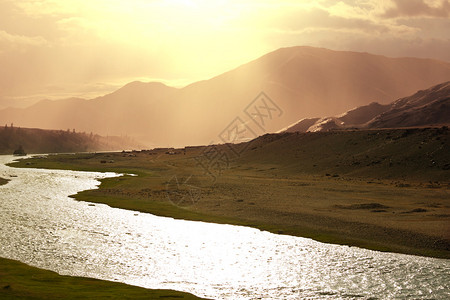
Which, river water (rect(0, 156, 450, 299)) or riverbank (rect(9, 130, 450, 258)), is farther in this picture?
riverbank (rect(9, 130, 450, 258))

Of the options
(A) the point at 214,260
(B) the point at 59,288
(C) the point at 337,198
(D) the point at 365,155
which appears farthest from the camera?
(D) the point at 365,155

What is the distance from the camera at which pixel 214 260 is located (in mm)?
38562

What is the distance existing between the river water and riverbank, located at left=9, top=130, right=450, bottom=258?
12.4 feet

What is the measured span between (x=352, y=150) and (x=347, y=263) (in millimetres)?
96916

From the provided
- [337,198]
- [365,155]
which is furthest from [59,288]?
[365,155]

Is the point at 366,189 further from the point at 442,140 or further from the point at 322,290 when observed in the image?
the point at 322,290

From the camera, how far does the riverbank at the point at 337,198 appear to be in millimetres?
47188

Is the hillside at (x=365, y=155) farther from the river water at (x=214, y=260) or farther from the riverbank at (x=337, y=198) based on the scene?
the river water at (x=214, y=260)

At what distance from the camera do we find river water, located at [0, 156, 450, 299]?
31000 millimetres

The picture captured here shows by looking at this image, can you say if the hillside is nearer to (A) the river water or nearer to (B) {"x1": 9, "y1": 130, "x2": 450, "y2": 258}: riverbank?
(B) {"x1": 9, "y1": 130, "x2": 450, "y2": 258}: riverbank

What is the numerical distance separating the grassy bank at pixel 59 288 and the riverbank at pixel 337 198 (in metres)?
22.7

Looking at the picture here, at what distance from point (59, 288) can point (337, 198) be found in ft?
167

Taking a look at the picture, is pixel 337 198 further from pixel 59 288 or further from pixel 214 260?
pixel 59 288

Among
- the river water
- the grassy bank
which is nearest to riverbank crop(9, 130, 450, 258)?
the river water
